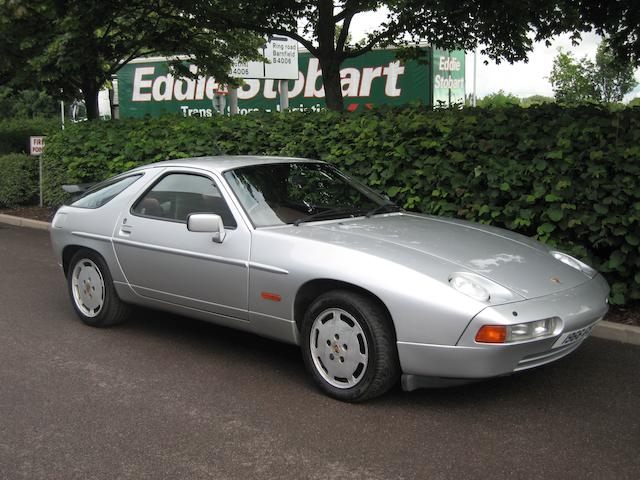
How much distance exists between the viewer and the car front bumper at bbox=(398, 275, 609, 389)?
406cm

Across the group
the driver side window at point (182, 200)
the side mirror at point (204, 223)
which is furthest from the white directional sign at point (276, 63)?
the side mirror at point (204, 223)

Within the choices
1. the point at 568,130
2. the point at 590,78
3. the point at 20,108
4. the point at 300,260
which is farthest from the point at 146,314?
the point at 20,108

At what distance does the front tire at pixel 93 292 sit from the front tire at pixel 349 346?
2.15 metres

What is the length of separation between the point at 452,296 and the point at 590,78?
32.3 meters

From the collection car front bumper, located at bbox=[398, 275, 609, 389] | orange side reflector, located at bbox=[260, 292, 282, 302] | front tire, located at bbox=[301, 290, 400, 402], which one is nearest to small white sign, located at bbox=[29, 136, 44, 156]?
orange side reflector, located at bbox=[260, 292, 282, 302]

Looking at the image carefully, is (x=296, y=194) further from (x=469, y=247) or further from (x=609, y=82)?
(x=609, y=82)

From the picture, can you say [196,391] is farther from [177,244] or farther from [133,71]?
[133,71]

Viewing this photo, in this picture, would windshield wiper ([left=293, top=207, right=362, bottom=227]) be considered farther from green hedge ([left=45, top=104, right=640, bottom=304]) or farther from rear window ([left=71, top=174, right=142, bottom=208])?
green hedge ([left=45, top=104, right=640, bottom=304])

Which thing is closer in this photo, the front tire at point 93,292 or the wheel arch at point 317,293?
the wheel arch at point 317,293

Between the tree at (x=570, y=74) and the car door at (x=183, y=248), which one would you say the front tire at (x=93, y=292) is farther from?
the tree at (x=570, y=74)

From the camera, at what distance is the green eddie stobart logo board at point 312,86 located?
20.1 metres

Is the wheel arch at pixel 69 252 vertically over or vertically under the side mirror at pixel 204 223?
under

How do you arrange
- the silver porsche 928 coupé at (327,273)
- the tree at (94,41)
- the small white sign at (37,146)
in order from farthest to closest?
1. the small white sign at (37,146)
2. the tree at (94,41)
3. the silver porsche 928 coupé at (327,273)

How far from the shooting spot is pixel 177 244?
544cm
